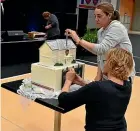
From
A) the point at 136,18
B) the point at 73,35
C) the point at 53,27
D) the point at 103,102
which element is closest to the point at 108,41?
the point at 73,35

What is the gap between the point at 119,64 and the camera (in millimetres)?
1395

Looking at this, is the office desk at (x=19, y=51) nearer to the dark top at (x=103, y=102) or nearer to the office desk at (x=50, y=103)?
the office desk at (x=50, y=103)

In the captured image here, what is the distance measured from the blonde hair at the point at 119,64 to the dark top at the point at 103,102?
0.06 m

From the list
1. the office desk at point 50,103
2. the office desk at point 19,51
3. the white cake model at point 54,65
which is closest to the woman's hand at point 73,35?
the white cake model at point 54,65

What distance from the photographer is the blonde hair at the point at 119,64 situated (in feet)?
4.59

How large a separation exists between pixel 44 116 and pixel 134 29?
428 inches

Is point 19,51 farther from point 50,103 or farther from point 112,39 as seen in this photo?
point 50,103

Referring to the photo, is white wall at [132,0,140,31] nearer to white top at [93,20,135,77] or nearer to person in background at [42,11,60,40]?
person in background at [42,11,60,40]

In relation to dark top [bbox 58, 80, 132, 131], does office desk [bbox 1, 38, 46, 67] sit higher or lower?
lower

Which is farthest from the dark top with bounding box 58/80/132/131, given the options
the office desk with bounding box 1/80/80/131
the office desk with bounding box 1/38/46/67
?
the office desk with bounding box 1/38/46/67

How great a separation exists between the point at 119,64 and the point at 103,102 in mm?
229

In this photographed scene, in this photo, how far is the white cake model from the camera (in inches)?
73.3

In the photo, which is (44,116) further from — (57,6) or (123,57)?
(57,6)

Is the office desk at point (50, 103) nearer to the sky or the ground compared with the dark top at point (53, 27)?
nearer to the ground
